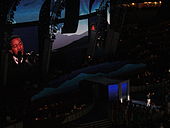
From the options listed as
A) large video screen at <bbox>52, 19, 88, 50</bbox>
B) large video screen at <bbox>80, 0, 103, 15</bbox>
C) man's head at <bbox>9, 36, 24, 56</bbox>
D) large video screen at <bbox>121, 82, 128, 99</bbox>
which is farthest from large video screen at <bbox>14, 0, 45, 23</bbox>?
large video screen at <bbox>121, 82, 128, 99</bbox>

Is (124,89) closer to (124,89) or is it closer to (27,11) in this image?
(124,89)

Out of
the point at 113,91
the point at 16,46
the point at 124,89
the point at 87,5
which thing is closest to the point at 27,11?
the point at 16,46

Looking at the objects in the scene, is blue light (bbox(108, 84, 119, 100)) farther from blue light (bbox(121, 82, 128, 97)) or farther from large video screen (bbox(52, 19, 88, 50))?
large video screen (bbox(52, 19, 88, 50))

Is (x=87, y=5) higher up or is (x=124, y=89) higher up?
(x=87, y=5)

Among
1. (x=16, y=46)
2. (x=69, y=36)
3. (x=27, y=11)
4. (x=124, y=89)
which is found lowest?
(x=124, y=89)

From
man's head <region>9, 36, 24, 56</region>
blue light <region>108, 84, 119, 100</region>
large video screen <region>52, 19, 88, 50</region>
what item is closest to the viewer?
man's head <region>9, 36, 24, 56</region>

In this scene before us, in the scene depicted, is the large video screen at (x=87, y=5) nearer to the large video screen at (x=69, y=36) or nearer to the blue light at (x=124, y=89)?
the large video screen at (x=69, y=36)

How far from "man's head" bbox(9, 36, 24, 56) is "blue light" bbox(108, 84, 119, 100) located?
7970 mm

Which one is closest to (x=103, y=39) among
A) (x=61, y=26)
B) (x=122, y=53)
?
(x=122, y=53)

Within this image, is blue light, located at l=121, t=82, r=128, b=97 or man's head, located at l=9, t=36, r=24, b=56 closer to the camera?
man's head, located at l=9, t=36, r=24, b=56

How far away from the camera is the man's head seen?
20.8 metres

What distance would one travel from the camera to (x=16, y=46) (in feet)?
69.3

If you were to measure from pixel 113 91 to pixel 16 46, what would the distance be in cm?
895

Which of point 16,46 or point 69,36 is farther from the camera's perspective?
point 69,36
